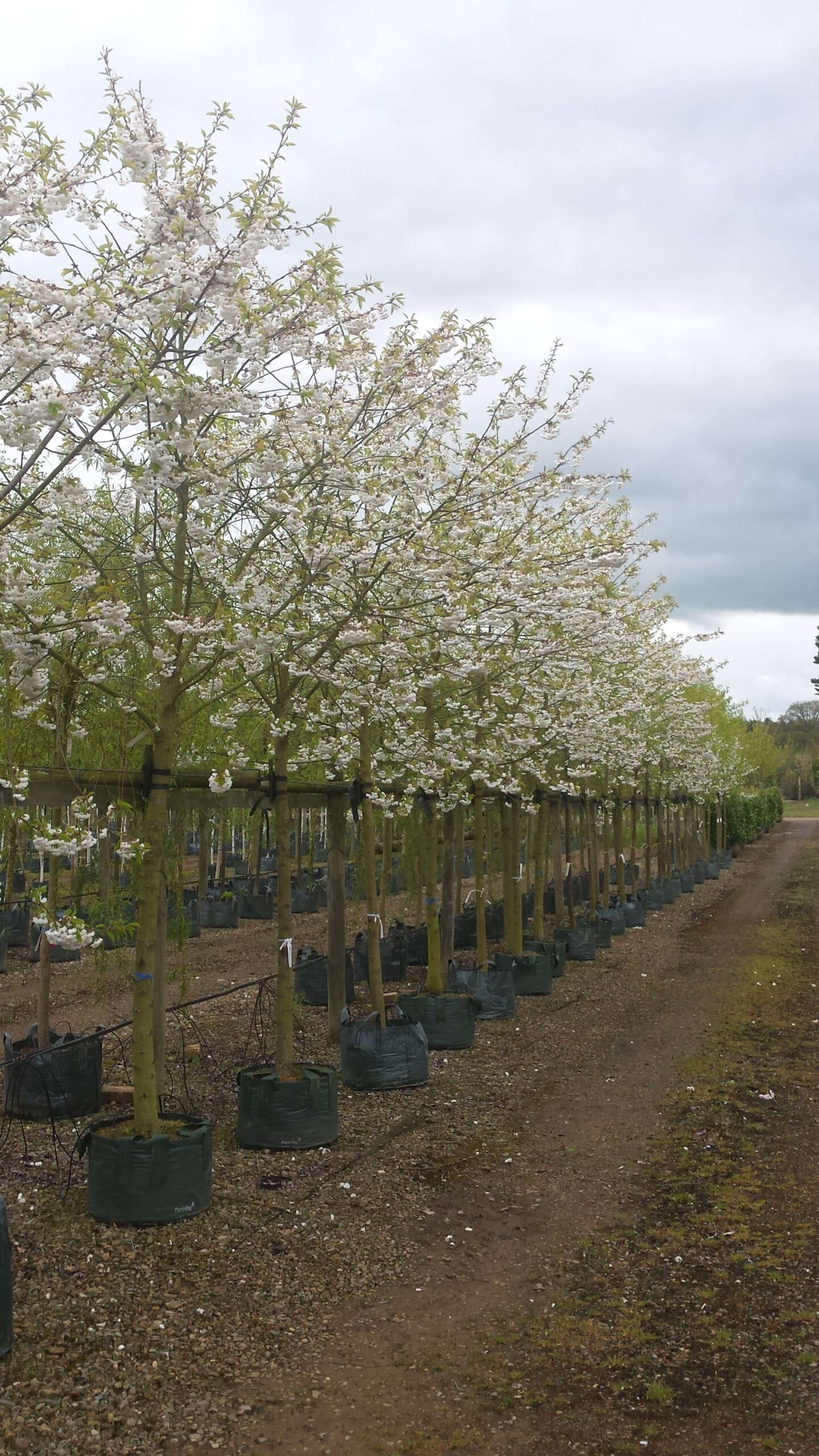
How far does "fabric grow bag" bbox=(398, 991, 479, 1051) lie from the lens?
9.73 meters

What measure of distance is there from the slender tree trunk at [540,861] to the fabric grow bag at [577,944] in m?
0.60

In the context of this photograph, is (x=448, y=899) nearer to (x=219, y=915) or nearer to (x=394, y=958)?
(x=394, y=958)

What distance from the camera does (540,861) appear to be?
15094mm

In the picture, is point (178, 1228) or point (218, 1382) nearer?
point (218, 1382)

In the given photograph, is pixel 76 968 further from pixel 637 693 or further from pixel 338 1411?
pixel 338 1411

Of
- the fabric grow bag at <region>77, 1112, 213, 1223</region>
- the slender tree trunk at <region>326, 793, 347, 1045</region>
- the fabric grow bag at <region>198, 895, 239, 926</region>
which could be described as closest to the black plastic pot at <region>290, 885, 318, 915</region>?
the fabric grow bag at <region>198, 895, 239, 926</region>

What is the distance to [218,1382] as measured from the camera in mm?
4023

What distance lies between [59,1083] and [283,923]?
184 cm

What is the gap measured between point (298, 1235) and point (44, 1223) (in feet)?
4.08

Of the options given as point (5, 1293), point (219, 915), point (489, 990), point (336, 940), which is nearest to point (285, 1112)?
point (5, 1293)

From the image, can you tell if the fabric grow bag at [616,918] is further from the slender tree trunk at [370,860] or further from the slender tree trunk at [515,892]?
the slender tree trunk at [370,860]

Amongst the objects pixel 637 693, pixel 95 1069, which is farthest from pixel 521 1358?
pixel 637 693

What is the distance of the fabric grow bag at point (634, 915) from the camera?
19875 millimetres

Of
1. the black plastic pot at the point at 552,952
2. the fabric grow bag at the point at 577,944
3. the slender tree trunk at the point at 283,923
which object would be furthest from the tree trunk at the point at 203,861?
the slender tree trunk at the point at 283,923
